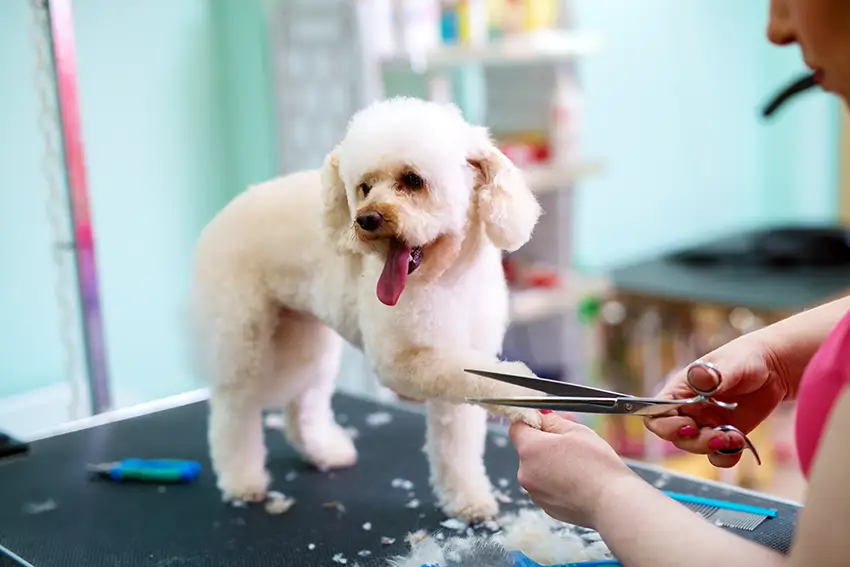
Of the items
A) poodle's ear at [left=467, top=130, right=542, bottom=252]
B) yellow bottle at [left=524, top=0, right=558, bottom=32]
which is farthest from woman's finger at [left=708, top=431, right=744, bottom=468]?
yellow bottle at [left=524, top=0, right=558, bottom=32]

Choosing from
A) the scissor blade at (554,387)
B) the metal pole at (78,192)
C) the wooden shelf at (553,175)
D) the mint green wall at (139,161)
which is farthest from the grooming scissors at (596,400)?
the wooden shelf at (553,175)

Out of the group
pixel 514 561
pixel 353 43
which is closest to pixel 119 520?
A: pixel 514 561

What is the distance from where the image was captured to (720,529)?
2.19 feet

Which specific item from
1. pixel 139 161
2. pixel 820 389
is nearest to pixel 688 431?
pixel 820 389

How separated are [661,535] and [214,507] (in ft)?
2.30

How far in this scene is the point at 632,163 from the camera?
3027mm

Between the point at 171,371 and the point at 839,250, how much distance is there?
5.72 ft

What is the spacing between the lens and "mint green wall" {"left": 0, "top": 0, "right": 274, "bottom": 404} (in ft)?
6.41

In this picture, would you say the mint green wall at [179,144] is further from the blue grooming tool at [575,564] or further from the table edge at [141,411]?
the blue grooming tool at [575,564]

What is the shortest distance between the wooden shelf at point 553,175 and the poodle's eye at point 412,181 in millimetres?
1214

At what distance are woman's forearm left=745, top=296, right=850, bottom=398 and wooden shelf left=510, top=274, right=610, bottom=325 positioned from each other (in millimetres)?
1250

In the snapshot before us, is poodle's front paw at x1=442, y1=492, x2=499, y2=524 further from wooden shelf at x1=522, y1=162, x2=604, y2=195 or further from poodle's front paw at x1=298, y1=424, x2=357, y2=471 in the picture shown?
wooden shelf at x1=522, y1=162, x2=604, y2=195

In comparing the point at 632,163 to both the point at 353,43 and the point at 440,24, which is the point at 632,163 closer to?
the point at 440,24

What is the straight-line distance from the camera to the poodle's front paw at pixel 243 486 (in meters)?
1.20
